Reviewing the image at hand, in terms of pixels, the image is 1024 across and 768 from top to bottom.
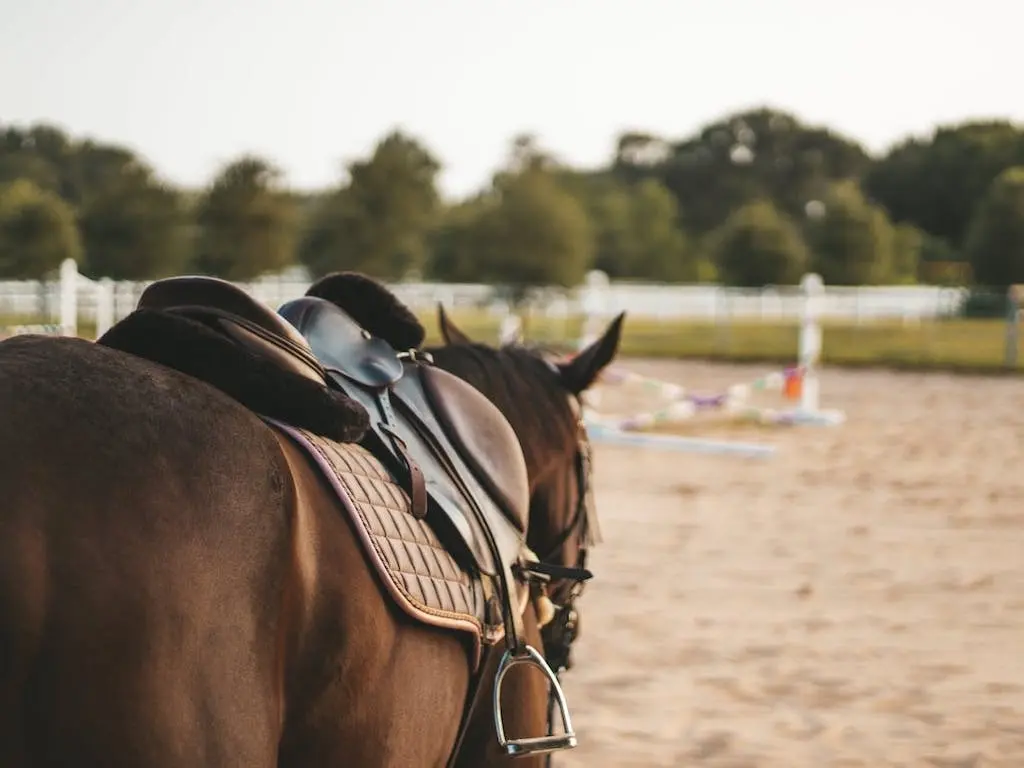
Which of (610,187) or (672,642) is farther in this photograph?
(610,187)

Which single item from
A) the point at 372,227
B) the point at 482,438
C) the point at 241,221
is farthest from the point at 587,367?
the point at 372,227

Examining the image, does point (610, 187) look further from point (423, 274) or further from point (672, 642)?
point (672, 642)

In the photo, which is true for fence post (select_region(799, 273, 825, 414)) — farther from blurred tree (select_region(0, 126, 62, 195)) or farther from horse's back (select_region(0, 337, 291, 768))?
blurred tree (select_region(0, 126, 62, 195))

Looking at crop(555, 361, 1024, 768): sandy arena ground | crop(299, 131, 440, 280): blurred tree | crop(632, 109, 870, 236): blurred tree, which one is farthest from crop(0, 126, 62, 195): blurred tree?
crop(632, 109, 870, 236): blurred tree

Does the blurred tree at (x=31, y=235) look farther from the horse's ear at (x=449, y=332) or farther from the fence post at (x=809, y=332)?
the horse's ear at (x=449, y=332)

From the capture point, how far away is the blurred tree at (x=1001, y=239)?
2584cm

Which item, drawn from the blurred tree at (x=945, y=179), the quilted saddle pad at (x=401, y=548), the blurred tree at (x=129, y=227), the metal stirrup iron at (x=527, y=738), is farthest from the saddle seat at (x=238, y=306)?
the blurred tree at (x=945, y=179)

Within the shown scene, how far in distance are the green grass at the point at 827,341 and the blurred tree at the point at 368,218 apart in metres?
2.40

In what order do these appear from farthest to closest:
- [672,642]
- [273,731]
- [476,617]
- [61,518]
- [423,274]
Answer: [423,274], [672,642], [476,617], [273,731], [61,518]

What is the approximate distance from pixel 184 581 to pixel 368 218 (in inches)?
1065

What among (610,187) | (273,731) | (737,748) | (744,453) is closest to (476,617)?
(273,731)

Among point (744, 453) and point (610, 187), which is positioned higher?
point (610, 187)

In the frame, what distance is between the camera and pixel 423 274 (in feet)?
143

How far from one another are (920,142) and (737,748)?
242 ft
